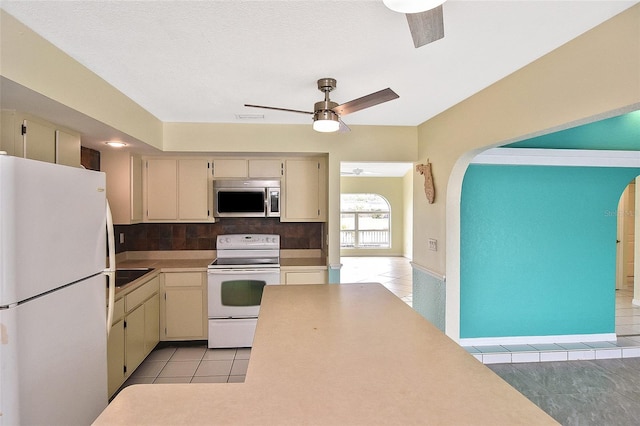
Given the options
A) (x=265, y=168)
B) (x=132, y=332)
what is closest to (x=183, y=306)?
(x=132, y=332)

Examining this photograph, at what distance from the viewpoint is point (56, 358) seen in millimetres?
1504

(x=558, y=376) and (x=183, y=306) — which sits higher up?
(x=183, y=306)

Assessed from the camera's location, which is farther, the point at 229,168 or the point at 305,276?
the point at 229,168

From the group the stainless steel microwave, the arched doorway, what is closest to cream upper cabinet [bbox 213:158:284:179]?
the stainless steel microwave

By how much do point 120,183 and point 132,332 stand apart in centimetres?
152

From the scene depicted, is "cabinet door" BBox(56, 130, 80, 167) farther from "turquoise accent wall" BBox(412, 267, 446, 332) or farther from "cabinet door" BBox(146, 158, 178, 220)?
"turquoise accent wall" BBox(412, 267, 446, 332)

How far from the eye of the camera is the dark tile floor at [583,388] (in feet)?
8.06

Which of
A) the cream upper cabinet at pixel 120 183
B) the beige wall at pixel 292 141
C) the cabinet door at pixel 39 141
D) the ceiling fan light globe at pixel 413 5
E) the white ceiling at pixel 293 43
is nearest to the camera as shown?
the ceiling fan light globe at pixel 413 5

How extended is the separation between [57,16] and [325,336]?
184cm

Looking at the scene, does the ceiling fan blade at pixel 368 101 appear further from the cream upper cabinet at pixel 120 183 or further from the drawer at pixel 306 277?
the cream upper cabinet at pixel 120 183

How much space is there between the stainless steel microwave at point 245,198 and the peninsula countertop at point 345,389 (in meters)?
2.18

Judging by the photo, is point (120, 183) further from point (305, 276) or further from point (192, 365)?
point (305, 276)

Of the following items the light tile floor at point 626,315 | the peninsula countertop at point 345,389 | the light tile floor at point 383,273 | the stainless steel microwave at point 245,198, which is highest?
the stainless steel microwave at point 245,198

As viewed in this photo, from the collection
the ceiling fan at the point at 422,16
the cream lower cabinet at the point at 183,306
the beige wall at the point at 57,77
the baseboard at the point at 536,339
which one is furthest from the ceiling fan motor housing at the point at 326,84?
the baseboard at the point at 536,339
